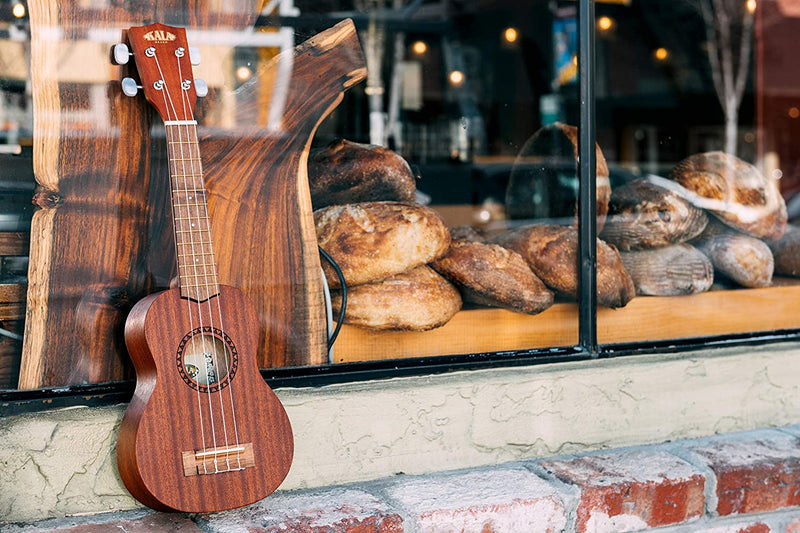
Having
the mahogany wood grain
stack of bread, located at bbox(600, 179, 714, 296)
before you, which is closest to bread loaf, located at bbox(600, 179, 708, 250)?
stack of bread, located at bbox(600, 179, 714, 296)

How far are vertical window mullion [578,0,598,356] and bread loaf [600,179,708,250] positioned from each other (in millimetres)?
102

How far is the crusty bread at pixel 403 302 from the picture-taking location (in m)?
1.84

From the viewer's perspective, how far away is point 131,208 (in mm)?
1614

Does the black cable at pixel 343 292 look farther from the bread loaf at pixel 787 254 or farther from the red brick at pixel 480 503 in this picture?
the bread loaf at pixel 787 254

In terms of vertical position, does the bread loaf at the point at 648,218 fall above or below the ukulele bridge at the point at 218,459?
above

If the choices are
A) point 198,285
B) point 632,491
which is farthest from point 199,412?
point 632,491

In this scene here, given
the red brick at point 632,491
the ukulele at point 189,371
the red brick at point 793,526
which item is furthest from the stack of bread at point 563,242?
the ukulele at point 189,371

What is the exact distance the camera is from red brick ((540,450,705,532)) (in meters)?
1.81

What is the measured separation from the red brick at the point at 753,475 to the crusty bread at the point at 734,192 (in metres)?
0.60

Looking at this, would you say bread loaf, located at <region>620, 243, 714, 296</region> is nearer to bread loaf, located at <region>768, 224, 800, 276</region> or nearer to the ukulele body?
bread loaf, located at <region>768, 224, 800, 276</region>

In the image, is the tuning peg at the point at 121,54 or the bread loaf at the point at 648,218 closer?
the tuning peg at the point at 121,54

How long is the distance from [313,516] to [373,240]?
0.60 meters

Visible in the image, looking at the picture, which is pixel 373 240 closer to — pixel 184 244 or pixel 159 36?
pixel 184 244

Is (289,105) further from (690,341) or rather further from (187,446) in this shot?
(690,341)
